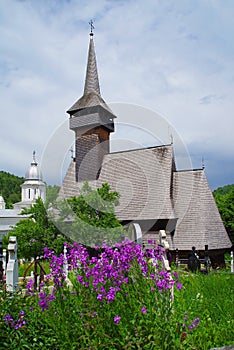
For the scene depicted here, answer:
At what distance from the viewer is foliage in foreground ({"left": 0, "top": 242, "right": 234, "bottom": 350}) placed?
3.67 meters

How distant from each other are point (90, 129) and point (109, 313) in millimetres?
25357

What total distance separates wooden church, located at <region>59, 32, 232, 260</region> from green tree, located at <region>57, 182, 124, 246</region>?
166 inches

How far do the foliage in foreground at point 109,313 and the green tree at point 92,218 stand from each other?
13.0m

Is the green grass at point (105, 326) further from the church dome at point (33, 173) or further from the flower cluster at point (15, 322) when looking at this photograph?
the church dome at point (33, 173)

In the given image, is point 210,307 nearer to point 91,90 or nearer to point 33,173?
point 91,90

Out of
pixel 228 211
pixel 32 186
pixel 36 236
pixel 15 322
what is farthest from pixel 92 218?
pixel 32 186

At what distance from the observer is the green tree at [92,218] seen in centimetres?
1789

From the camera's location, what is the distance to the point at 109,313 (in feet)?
12.5

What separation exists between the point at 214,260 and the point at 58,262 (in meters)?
19.4

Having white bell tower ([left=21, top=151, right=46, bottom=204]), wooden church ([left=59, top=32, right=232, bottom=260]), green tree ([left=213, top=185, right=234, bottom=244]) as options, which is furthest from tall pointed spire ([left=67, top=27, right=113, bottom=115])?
white bell tower ([left=21, top=151, right=46, bottom=204])

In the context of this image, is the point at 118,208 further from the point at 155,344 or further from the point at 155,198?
the point at 155,344

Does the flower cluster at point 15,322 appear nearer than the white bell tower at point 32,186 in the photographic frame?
Yes

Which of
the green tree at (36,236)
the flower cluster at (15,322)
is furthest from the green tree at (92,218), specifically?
the flower cluster at (15,322)

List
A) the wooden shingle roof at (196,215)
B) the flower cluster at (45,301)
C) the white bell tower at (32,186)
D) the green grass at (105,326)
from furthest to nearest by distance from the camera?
the white bell tower at (32,186), the wooden shingle roof at (196,215), the flower cluster at (45,301), the green grass at (105,326)
